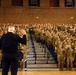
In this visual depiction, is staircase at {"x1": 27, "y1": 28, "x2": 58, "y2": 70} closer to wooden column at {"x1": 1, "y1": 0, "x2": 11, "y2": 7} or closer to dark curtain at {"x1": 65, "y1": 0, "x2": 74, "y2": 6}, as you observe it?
wooden column at {"x1": 1, "y1": 0, "x2": 11, "y2": 7}

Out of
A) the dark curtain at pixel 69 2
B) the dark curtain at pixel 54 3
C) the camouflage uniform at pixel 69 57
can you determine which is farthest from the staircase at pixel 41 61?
the dark curtain at pixel 69 2

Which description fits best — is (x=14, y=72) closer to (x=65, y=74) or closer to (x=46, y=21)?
(x=65, y=74)

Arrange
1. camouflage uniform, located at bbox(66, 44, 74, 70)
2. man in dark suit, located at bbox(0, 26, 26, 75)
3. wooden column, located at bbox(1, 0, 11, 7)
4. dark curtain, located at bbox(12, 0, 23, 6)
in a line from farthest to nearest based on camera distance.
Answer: dark curtain, located at bbox(12, 0, 23, 6) < wooden column, located at bbox(1, 0, 11, 7) < camouflage uniform, located at bbox(66, 44, 74, 70) < man in dark suit, located at bbox(0, 26, 26, 75)

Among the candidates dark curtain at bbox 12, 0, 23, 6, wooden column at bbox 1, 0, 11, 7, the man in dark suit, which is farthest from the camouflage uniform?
dark curtain at bbox 12, 0, 23, 6

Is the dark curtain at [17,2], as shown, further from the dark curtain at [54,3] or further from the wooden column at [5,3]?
the dark curtain at [54,3]

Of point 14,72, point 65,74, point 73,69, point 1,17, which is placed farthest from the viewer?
point 1,17

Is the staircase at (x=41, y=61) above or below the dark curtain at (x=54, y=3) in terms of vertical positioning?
below

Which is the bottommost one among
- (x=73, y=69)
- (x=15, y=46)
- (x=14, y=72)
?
(x=73, y=69)

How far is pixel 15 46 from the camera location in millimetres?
6926

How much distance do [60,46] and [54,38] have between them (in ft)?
8.96

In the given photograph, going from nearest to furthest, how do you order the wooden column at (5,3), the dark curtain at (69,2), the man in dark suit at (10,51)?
the man in dark suit at (10,51), the wooden column at (5,3), the dark curtain at (69,2)

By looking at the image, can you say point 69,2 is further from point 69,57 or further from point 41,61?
point 69,57

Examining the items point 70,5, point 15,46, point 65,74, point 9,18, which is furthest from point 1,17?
point 15,46

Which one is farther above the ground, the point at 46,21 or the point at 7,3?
the point at 7,3
